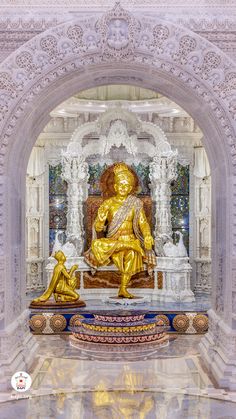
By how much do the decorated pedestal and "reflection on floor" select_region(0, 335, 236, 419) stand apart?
0.48 ft

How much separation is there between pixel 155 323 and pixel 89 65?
11.5ft

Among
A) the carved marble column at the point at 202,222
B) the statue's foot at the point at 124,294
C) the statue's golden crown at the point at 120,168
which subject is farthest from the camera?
the carved marble column at the point at 202,222

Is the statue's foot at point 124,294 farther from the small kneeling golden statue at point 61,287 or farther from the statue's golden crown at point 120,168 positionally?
the statue's golden crown at point 120,168

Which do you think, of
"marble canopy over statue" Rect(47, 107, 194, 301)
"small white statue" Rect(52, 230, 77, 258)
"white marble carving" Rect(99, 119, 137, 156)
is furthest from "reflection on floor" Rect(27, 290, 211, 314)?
"white marble carving" Rect(99, 119, 137, 156)

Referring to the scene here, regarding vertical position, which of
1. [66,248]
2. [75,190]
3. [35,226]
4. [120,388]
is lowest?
[120,388]

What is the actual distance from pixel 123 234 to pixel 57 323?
2244mm

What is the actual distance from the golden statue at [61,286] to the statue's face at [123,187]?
173 cm

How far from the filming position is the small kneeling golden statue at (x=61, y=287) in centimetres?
941

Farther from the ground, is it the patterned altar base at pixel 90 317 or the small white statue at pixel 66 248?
the small white statue at pixel 66 248

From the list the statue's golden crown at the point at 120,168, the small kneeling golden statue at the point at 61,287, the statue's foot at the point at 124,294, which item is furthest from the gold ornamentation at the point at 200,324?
the statue's golden crown at the point at 120,168

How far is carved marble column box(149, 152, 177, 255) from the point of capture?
1095 centimetres

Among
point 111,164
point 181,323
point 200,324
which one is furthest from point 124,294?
point 111,164

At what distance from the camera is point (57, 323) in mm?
8836

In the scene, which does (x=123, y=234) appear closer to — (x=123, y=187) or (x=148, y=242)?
(x=148, y=242)
